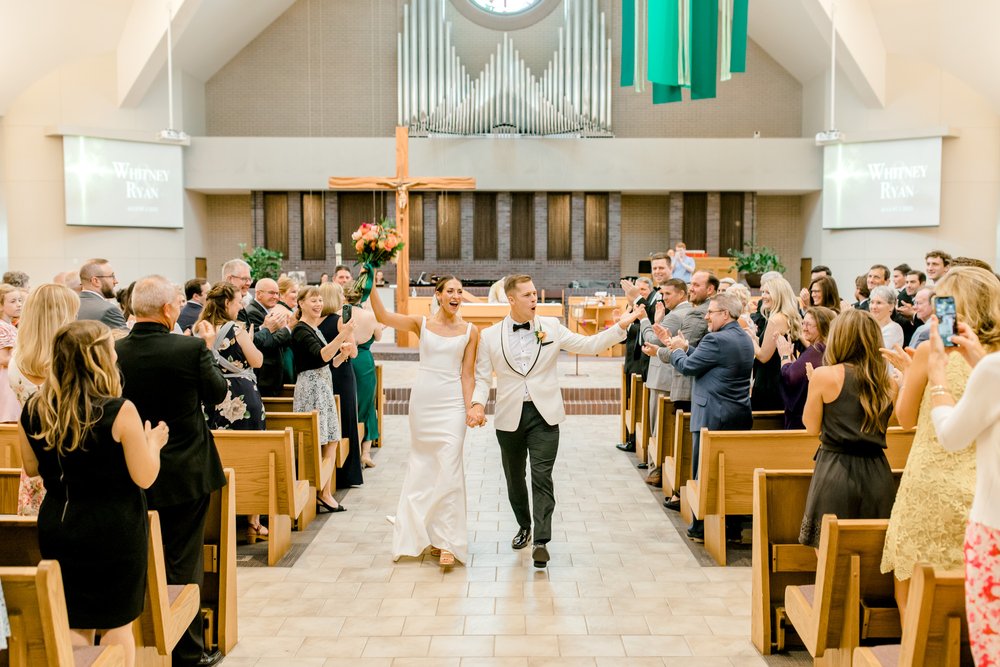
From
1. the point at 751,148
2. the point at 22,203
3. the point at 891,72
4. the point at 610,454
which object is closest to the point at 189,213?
the point at 22,203

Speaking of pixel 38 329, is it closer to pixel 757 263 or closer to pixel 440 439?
pixel 440 439

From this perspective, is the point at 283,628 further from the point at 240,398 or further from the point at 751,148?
the point at 751,148

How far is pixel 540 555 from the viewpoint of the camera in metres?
4.79

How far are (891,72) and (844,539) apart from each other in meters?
14.7

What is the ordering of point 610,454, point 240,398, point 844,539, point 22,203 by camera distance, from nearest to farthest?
point 844,539 → point 240,398 → point 610,454 → point 22,203

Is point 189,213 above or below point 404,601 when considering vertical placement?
above

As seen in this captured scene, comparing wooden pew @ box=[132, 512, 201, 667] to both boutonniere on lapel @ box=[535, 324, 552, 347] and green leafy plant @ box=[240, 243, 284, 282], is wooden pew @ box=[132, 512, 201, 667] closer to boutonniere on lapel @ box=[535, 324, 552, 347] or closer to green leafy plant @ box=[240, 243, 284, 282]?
boutonniere on lapel @ box=[535, 324, 552, 347]

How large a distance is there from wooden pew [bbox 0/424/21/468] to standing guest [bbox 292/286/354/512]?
173 cm

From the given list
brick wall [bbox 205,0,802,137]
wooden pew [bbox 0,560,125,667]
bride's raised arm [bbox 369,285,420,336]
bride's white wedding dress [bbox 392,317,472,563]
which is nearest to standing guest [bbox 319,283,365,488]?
bride's raised arm [bbox 369,285,420,336]

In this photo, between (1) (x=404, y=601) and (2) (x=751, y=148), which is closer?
(1) (x=404, y=601)

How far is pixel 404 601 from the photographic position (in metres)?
4.37

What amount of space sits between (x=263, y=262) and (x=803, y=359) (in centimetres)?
1306

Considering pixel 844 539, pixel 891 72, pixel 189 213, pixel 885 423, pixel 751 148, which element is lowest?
pixel 844 539

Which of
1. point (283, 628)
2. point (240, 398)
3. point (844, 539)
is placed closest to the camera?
point (844, 539)
